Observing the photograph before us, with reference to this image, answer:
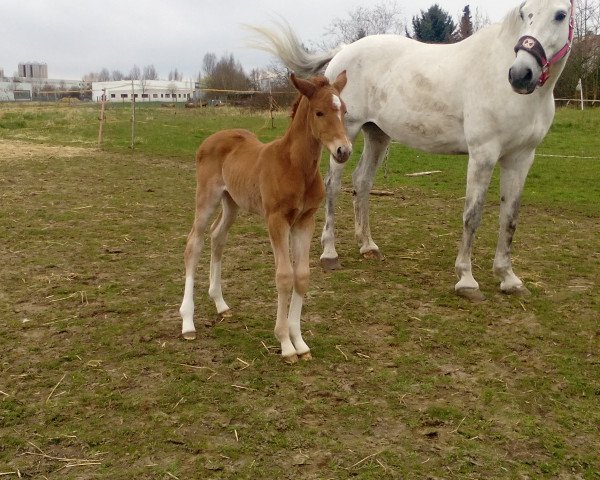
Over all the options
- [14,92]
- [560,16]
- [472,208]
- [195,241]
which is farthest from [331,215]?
[14,92]

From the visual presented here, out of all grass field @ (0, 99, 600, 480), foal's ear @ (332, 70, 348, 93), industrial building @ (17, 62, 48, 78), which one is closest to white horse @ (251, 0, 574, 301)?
grass field @ (0, 99, 600, 480)

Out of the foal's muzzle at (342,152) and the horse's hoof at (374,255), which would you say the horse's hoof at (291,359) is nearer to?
the foal's muzzle at (342,152)

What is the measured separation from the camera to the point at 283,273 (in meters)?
3.53

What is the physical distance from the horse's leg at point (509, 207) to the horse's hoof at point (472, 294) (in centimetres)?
30

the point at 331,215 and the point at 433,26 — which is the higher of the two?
the point at 433,26

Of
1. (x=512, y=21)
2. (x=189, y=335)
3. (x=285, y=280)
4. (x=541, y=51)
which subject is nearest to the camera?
(x=285, y=280)

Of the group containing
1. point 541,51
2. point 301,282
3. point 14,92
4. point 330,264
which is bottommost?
point 330,264

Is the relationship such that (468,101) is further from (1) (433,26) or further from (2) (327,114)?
(1) (433,26)

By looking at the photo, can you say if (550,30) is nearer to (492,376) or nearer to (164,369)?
(492,376)

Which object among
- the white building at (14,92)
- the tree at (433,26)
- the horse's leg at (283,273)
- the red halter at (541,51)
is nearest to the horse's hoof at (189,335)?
the horse's leg at (283,273)

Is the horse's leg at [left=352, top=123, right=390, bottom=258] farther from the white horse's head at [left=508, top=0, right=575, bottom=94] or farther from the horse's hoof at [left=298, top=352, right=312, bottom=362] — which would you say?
the horse's hoof at [left=298, top=352, right=312, bottom=362]

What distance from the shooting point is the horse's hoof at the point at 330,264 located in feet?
18.4

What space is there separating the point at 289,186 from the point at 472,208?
6.58ft

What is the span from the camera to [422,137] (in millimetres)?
5301
